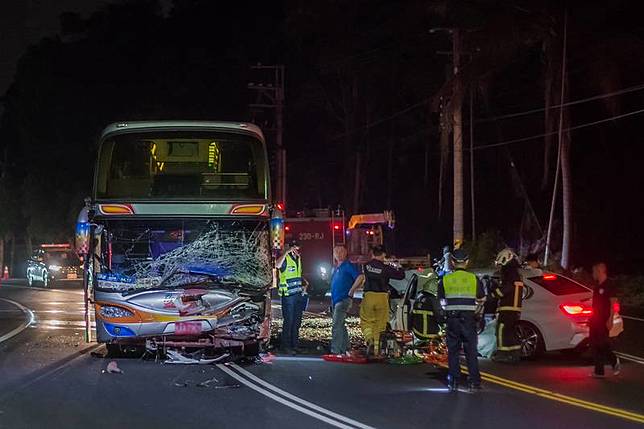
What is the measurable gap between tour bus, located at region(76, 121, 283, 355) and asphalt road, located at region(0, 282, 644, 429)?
0.68 meters

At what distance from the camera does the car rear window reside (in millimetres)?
13914

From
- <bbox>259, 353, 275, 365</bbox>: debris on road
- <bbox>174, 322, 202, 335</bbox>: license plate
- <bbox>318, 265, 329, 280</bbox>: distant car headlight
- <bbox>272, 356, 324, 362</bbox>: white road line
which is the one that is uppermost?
<bbox>318, 265, 329, 280</bbox>: distant car headlight

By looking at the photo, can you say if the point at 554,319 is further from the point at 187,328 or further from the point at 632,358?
the point at 187,328

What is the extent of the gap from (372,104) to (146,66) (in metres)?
18.4

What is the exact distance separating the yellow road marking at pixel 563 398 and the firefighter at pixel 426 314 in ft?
4.31

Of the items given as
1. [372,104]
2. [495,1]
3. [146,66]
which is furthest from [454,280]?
[146,66]

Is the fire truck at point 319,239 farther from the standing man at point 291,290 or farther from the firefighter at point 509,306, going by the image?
the firefighter at point 509,306

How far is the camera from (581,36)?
27.7 meters

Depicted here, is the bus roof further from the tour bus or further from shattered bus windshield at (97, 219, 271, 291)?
shattered bus windshield at (97, 219, 271, 291)

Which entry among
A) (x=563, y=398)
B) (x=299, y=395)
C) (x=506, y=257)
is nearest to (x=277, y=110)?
(x=506, y=257)

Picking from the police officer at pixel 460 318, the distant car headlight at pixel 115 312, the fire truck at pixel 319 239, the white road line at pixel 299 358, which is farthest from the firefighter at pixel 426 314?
the fire truck at pixel 319 239

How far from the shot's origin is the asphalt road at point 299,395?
29.9 ft

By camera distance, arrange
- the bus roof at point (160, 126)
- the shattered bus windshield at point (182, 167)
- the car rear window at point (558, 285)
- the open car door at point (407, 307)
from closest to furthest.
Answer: the shattered bus windshield at point (182, 167) < the bus roof at point (160, 126) < the car rear window at point (558, 285) < the open car door at point (407, 307)

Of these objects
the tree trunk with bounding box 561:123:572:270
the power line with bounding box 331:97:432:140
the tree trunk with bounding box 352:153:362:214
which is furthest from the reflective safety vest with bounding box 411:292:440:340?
the tree trunk with bounding box 352:153:362:214
